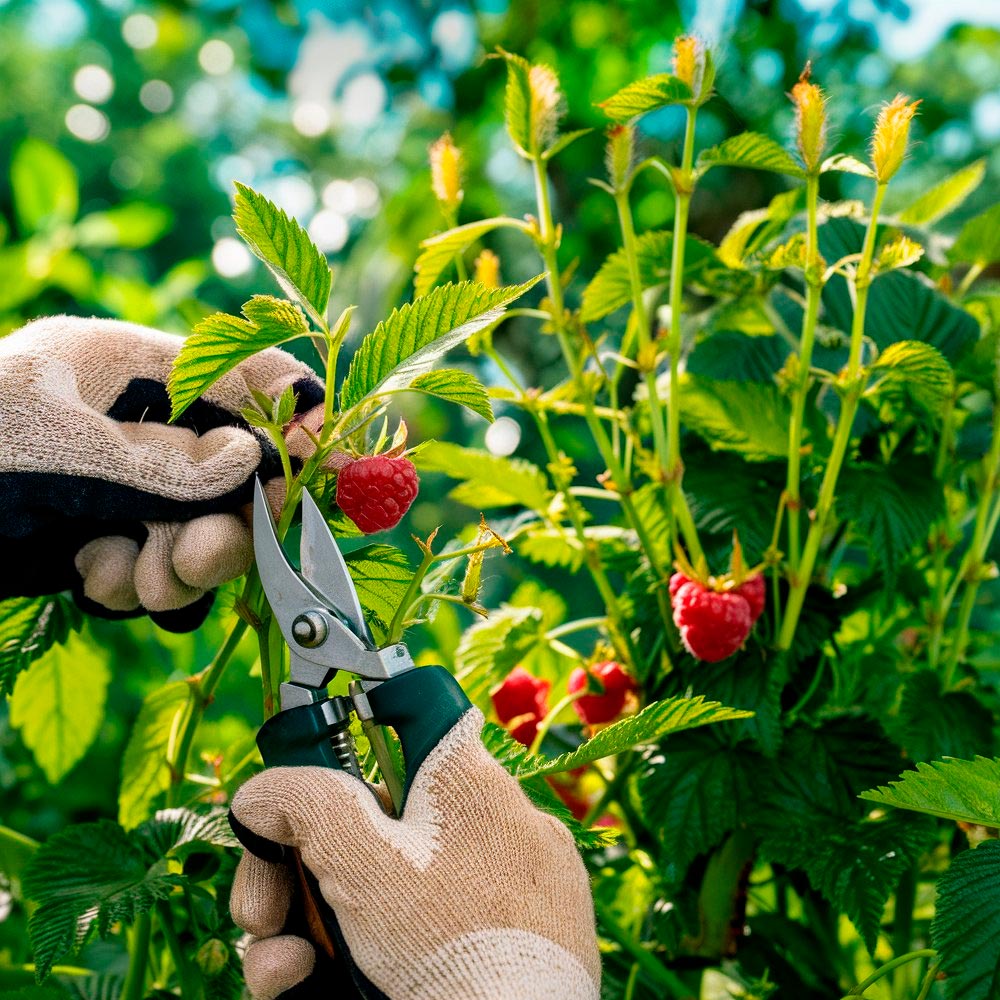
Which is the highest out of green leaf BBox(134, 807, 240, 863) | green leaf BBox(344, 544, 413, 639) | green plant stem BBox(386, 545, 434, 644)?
green plant stem BBox(386, 545, 434, 644)

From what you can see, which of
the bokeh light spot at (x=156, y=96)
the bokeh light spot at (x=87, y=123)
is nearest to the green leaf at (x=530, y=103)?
the bokeh light spot at (x=87, y=123)

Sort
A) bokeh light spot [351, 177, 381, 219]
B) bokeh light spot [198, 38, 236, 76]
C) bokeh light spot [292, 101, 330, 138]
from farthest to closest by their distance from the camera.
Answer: bokeh light spot [198, 38, 236, 76]
bokeh light spot [292, 101, 330, 138]
bokeh light spot [351, 177, 381, 219]

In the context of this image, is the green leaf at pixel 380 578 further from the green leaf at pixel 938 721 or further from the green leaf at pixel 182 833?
the green leaf at pixel 938 721

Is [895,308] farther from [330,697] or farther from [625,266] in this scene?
[330,697]

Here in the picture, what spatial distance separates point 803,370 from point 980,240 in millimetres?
180

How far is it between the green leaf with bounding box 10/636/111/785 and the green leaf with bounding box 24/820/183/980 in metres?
0.16

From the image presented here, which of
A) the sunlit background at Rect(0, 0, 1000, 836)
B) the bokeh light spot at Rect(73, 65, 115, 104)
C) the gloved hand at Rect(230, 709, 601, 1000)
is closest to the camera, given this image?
the gloved hand at Rect(230, 709, 601, 1000)

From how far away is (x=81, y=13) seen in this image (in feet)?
14.9

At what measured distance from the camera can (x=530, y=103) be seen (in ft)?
1.46

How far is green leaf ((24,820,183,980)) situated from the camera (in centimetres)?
36

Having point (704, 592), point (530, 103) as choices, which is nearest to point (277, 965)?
point (704, 592)

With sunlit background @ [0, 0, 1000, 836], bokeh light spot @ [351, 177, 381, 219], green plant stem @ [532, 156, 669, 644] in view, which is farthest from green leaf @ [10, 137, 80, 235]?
green plant stem @ [532, 156, 669, 644]

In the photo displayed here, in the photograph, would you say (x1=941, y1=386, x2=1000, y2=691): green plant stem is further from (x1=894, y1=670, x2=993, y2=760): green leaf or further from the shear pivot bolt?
the shear pivot bolt

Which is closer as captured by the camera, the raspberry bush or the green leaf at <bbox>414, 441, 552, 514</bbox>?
the raspberry bush
